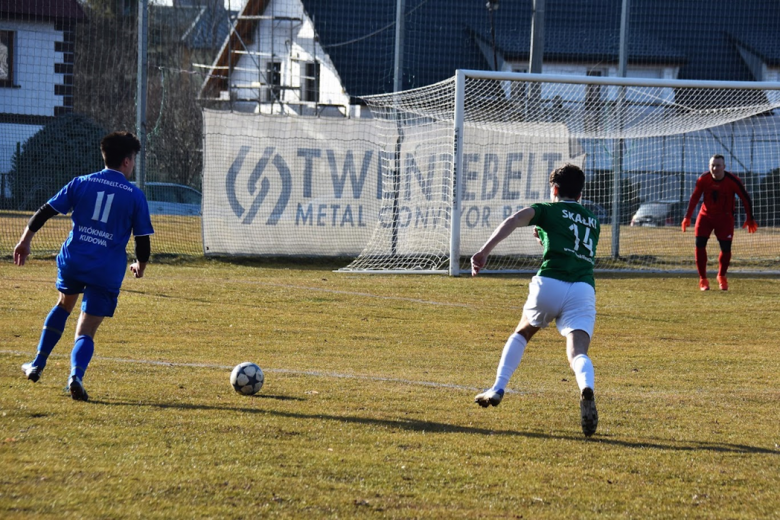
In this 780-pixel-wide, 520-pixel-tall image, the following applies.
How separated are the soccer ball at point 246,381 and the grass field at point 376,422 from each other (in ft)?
0.51

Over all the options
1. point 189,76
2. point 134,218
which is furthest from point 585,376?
point 189,76

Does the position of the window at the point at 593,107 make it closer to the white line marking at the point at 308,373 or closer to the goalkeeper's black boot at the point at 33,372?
the white line marking at the point at 308,373

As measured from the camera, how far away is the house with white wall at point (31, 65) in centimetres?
1831

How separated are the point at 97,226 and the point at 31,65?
599 inches

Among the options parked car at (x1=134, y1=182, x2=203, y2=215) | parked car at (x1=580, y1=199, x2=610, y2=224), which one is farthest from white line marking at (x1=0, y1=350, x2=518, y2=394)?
parked car at (x1=134, y1=182, x2=203, y2=215)

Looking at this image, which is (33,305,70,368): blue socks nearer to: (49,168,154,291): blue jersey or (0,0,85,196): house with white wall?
(49,168,154,291): blue jersey

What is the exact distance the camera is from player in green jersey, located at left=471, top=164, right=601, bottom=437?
19.1 feet

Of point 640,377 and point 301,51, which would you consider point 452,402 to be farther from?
point 301,51

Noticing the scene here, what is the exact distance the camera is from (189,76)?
38.0 metres

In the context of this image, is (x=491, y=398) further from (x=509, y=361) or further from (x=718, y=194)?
(x=718, y=194)

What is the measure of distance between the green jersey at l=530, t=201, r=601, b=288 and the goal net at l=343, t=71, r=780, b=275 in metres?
9.48

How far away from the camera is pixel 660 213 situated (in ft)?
79.3

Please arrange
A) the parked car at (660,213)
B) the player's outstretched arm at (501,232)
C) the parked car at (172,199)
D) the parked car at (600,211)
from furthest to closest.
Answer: the parked car at (172,199) < the parked car at (660,213) < the parked car at (600,211) < the player's outstretched arm at (501,232)

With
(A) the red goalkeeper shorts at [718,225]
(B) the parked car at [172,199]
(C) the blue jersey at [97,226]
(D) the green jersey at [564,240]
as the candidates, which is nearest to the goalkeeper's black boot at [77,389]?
(C) the blue jersey at [97,226]
